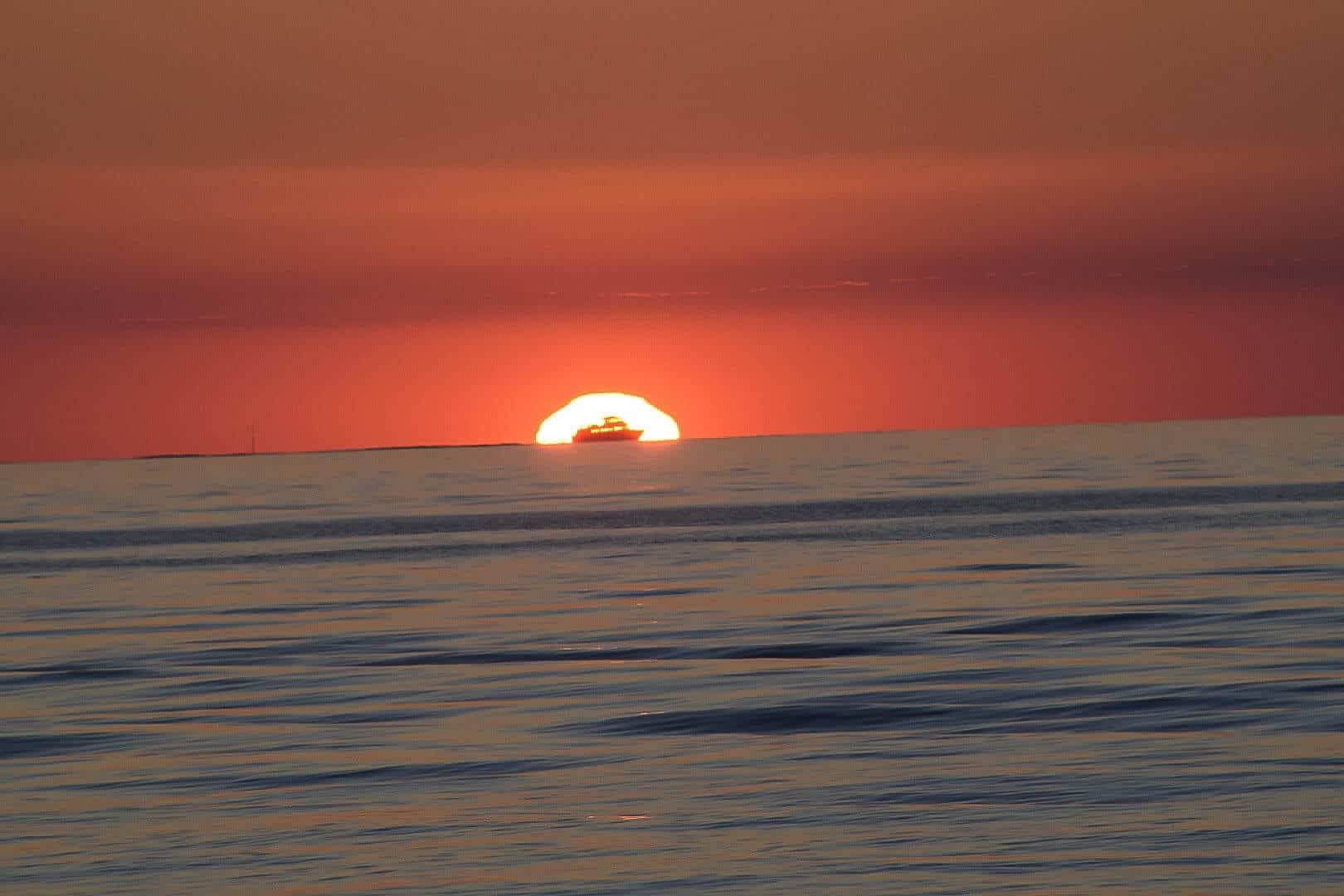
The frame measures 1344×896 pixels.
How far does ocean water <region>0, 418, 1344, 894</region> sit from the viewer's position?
12805 millimetres

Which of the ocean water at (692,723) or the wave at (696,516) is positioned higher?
the wave at (696,516)

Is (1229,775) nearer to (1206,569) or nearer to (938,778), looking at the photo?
(938,778)

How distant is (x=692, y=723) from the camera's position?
18.1m

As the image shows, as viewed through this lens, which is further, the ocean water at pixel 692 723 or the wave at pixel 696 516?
the wave at pixel 696 516

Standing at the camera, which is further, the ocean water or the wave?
the wave

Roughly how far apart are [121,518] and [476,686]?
62.3 meters

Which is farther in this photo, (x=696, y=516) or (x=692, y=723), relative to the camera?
(x=696, y=516)

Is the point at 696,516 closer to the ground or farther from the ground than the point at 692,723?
farther from the ground

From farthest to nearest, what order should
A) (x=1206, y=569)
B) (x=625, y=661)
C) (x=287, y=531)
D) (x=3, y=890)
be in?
(x=287, y=531) → (x=1206, y=569) → (x=625, y=661) → (x=3, y=890)

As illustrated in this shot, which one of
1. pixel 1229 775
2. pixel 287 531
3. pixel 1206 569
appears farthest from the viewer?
pixel 287 531

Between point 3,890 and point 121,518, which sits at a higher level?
point 121,518

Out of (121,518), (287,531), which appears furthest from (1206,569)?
(121,518)

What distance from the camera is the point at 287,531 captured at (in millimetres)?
65312

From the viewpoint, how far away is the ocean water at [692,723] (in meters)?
12.8
